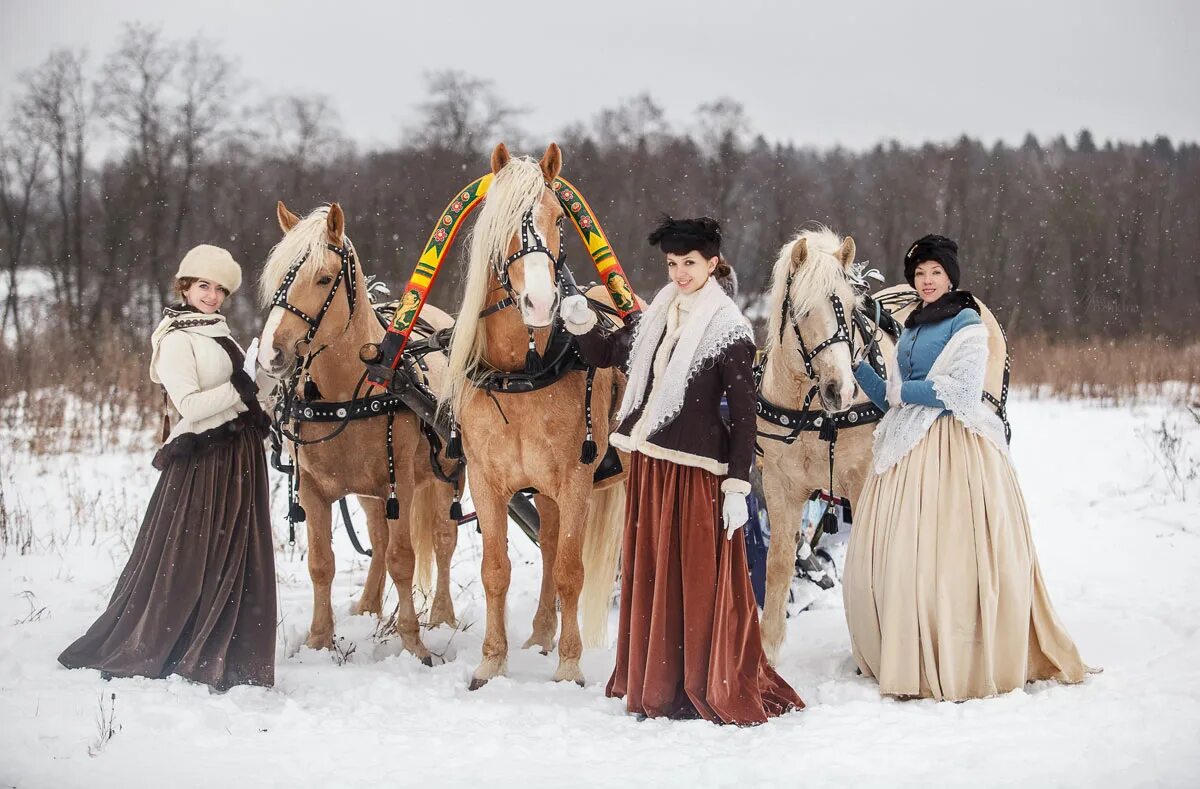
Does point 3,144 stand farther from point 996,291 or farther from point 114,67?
point 996,291

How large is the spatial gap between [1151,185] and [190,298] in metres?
20.5

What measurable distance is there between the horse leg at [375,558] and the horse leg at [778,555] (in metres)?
→ 2.09

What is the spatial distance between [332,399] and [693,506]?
78.5 inches

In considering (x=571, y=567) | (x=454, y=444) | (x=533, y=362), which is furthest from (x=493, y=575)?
(x=533, y=362)

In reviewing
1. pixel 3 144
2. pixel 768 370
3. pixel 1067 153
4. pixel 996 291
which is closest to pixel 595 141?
pixel 996 291

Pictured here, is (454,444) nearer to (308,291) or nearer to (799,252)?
(308,291)

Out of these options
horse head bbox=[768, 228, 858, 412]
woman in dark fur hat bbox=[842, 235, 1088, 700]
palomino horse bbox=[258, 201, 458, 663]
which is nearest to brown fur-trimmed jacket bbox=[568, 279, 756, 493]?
horse head bbox=[768, 228, 858, 412]

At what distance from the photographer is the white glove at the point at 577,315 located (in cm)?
370

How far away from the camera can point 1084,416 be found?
40.4ft

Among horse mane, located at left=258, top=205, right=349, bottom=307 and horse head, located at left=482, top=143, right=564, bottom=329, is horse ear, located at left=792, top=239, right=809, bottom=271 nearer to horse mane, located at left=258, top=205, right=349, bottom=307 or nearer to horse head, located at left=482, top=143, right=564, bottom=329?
horse head, located at left=482, top=143, right=564, bottom=329

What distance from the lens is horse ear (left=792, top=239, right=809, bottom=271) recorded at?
4367mm

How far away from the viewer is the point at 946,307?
Result: 13.6 feet

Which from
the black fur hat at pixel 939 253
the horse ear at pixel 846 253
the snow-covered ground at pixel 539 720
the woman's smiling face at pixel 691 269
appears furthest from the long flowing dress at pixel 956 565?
the woman's smiling face at pixel 691 269

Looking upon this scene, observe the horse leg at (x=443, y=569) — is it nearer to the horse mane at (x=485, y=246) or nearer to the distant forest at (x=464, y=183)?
the horse mane at (x=485, y=246)
